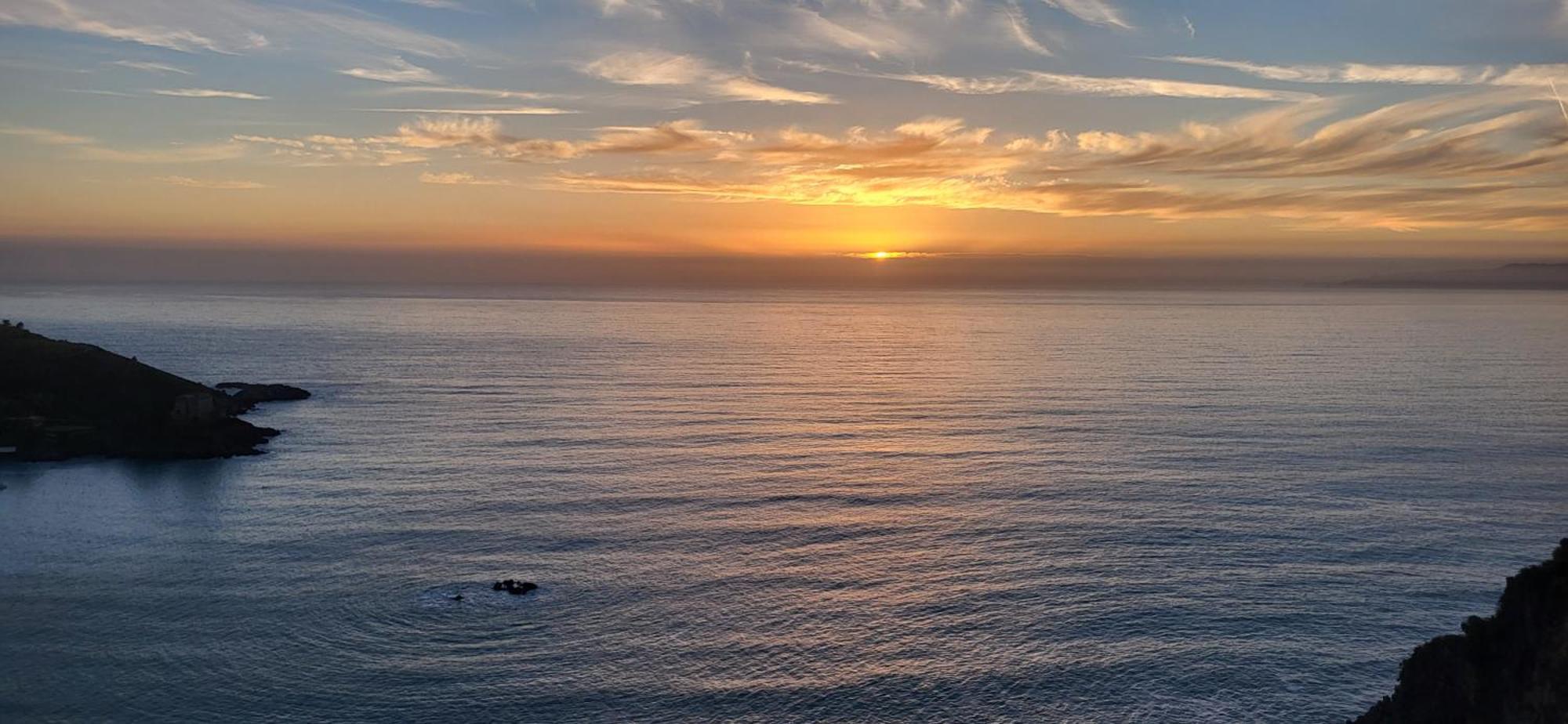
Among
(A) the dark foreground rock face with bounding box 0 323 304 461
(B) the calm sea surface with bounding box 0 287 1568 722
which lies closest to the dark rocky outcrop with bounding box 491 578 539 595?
(B) the calm sea surface with bounding box 0 287 1568 722

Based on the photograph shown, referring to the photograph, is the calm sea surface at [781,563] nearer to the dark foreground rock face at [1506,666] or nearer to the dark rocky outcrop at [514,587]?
the dark rocky outcrop at [514,587]

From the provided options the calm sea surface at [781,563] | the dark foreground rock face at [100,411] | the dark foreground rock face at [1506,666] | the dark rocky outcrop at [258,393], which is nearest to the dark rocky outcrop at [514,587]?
the calm sea surface at [781,563]

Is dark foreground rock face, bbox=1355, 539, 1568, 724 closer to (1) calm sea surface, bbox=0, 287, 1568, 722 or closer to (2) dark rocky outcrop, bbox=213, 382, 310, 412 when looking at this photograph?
(1) calm sea surface, bbox=0, 287, 1568, 722

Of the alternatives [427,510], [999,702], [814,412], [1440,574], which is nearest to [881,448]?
[814,412]

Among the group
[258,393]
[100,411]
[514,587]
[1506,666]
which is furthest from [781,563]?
[258,393]

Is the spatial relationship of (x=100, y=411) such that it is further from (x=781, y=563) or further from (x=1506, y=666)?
(x=1506, y=666)

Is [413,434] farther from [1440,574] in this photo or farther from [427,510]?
[1440,574]
